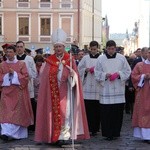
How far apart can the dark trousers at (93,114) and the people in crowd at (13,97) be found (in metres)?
1.25

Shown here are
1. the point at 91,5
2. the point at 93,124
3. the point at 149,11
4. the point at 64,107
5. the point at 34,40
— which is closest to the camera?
the point at 64,107

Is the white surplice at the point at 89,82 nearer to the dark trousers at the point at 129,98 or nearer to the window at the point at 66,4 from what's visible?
the dark trousers at the point at 129,98

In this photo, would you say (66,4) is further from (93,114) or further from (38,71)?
(93,114)

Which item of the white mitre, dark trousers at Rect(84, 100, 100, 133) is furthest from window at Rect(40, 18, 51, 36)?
the white mitre

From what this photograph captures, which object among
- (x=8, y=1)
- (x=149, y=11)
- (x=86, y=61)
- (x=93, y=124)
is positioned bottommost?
(x=93, y=124)

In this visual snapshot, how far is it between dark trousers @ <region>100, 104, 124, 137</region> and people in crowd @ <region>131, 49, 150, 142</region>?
1.21 feet

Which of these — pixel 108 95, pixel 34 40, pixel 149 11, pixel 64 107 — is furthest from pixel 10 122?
pixel 34 40

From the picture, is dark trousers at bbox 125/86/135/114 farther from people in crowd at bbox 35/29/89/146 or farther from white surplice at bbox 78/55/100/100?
people in crowd at bbox 35/29/89/146

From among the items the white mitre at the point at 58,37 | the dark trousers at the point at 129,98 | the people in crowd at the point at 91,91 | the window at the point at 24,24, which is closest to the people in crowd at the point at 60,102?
the white mitre at the point at 58,37

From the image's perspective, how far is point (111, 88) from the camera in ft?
30.3

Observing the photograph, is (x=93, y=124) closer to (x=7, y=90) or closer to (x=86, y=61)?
(x=86, y=61)

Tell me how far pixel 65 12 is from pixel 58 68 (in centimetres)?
4019

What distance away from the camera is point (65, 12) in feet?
159

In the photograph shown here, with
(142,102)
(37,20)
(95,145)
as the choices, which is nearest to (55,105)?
(95,145)
